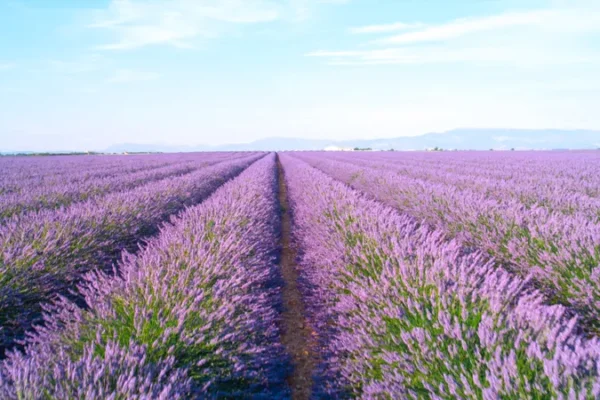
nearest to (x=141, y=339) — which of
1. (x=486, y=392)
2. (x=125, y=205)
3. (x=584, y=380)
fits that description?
(x=486, y=392)

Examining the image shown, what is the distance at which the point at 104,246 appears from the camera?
4.95m

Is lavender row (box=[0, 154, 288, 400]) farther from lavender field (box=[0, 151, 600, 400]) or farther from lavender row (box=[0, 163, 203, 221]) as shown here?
lavender row (box=[0, 163, 203, 221])

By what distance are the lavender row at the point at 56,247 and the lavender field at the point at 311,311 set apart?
0.08 feet

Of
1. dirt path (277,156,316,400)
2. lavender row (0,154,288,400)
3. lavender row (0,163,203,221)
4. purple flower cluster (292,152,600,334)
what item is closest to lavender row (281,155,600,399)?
dirt path (277,156,316,400)

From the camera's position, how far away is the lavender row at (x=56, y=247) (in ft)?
10.4

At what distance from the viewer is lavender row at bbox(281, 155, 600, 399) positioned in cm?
150

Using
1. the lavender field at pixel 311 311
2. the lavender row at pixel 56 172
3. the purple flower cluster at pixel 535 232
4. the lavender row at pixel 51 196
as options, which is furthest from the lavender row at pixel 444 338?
the lavender row at pixel 56 172

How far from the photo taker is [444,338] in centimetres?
200

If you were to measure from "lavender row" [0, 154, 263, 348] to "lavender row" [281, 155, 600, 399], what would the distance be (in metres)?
2.14

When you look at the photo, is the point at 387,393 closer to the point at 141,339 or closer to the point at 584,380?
the point at 584,380

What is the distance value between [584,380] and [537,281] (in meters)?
2.72

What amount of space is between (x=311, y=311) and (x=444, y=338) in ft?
6.75

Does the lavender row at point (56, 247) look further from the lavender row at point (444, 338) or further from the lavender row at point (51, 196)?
the lavender row at point (444, 338)

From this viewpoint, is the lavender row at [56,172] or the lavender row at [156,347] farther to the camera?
the lavender row at [56,172]
